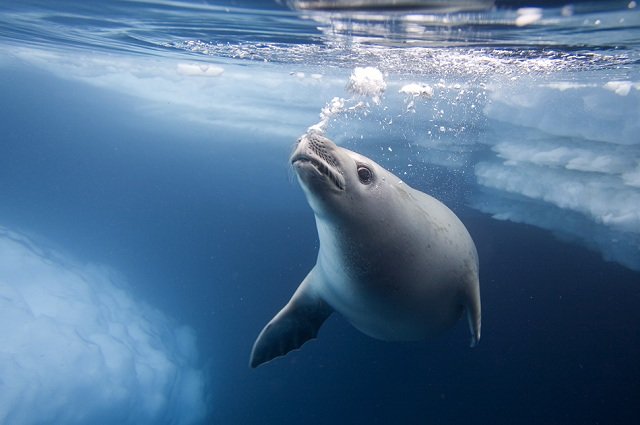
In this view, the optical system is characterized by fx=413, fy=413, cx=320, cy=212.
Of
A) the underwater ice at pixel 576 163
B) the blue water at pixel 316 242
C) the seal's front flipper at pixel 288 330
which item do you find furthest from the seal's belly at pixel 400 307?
the underwater ice at pixel 576 163

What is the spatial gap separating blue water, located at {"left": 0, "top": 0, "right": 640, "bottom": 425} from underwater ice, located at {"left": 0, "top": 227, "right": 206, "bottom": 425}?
66 mm

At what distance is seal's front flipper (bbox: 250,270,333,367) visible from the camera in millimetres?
4812

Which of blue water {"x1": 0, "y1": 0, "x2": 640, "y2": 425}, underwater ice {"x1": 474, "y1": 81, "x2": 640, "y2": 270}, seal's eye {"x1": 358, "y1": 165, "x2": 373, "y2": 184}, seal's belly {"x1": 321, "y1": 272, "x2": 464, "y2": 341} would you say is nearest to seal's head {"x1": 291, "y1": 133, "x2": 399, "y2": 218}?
seal's eye {"x1": 358, "y1": 165, "x2": 373, "y2": 184}

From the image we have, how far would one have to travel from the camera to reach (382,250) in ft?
10.4

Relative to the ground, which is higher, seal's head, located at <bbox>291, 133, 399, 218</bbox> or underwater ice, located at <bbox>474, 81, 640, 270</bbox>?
seal's head, located at <bbox>291, 133, 399, 218</bbox>

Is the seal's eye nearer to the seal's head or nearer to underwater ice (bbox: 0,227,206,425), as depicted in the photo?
the seal's head

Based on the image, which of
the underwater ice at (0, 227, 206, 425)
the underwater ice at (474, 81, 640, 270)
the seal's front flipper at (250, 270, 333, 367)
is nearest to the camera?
the seal's front flipper at (250, 270, 333, 367)

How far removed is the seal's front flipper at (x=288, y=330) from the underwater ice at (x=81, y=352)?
9.24m

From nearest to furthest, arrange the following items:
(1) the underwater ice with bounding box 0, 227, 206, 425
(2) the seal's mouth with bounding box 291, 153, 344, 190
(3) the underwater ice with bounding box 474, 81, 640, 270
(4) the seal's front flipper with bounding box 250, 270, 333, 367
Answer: (2) the seal's mouth with bounding box 291, 153, 344, 190
(4) the seal's front flipper with bounding box 250, 270, 333, 367
(3) the underwater ice with bounding box 474, 81, 640, 270
(1) the underwater ice with bounding box 0, 227, 206, 425

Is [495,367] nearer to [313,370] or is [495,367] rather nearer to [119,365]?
[313,370]

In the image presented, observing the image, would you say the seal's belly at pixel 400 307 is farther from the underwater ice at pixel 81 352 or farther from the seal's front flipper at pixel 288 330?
the underwater ice at pixel 81 352

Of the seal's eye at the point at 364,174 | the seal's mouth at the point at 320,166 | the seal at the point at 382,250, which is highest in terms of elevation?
the seal's mouth at the point at 320,166

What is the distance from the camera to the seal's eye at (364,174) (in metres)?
2.86

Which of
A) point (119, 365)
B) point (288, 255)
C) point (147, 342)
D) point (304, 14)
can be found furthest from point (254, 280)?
point (304, 14)
